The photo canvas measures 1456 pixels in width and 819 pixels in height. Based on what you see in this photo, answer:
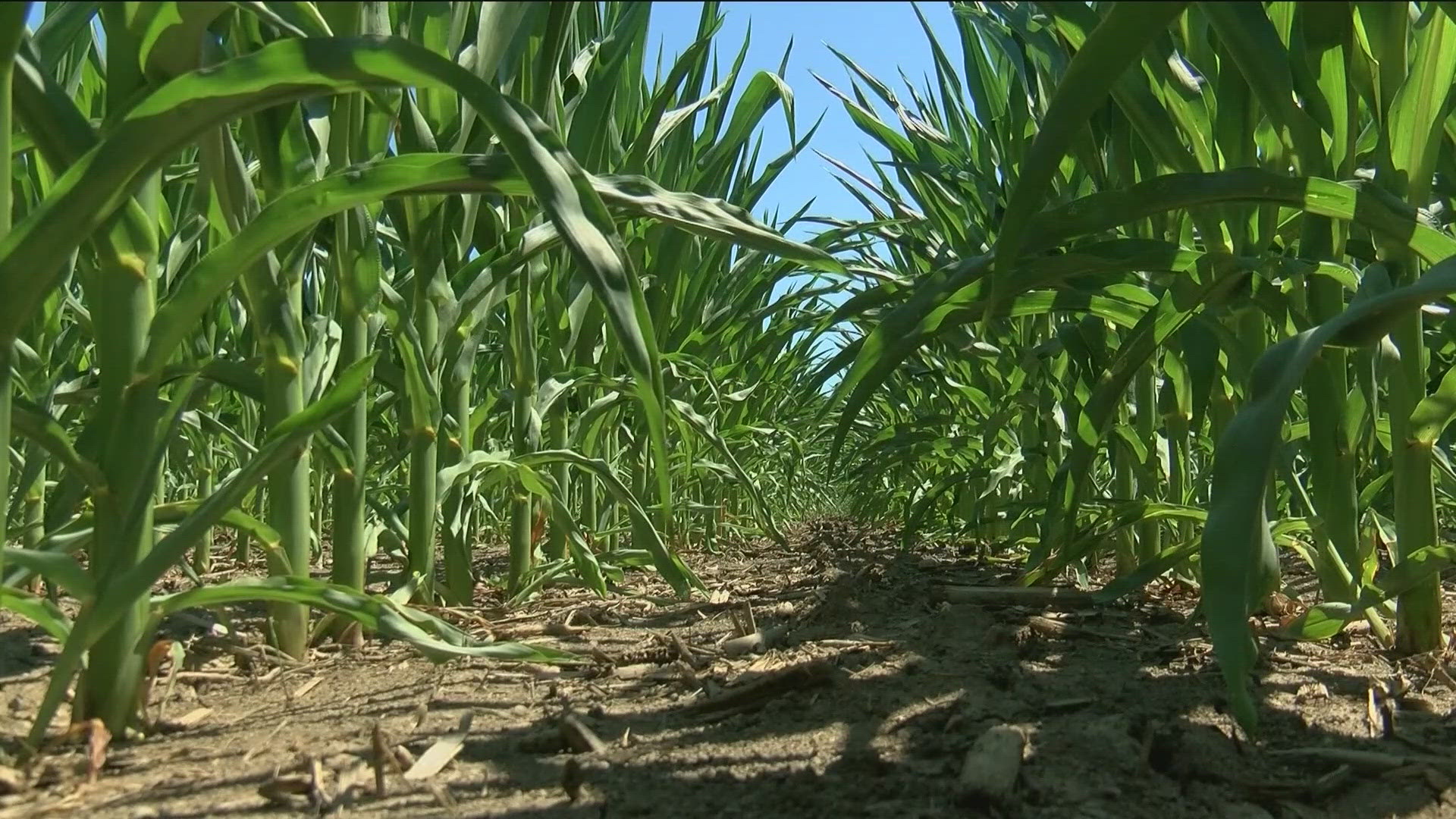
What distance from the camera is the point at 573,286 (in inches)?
58.5

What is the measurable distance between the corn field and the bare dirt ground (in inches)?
2.4

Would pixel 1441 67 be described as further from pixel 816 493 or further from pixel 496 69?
pixel 816 493

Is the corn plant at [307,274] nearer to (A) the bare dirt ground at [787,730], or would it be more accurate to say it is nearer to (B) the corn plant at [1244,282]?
(A) the bare dirt ground at [787,730]

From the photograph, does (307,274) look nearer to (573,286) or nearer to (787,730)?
(573,286)

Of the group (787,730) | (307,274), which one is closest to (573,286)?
(307,274)

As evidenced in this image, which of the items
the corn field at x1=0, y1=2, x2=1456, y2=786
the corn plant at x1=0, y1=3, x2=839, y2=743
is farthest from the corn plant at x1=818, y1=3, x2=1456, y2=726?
the corn plant at x1=0, y1=3, x2=839, y2=743

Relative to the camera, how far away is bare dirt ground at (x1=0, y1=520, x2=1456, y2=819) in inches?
24.8

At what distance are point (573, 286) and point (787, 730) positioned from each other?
86 cm

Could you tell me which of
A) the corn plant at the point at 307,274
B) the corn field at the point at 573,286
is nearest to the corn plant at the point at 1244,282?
the corn field at the point at 573,286

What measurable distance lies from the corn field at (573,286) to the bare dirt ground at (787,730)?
60 mm

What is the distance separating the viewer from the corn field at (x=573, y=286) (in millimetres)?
572

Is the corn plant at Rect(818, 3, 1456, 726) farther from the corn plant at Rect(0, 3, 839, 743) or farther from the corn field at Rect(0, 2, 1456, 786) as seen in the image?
the corn plant at Rect(0, 3, 839, 743)

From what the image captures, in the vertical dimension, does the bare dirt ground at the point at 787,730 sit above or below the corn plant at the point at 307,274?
below

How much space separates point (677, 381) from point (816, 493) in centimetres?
410
